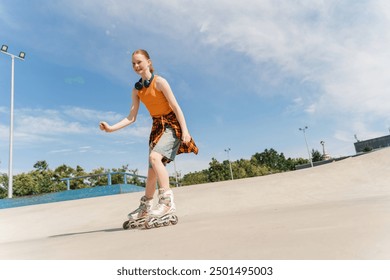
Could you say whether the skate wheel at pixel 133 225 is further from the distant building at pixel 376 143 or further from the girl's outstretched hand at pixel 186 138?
the distant building at pixel 376 143

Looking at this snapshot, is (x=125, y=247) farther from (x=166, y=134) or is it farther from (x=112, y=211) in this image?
(x=112, y=211)

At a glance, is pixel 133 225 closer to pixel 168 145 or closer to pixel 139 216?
pixel 139 216

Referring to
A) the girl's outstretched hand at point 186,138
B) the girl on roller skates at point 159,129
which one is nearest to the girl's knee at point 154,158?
the girl on roller skates at point 159,129

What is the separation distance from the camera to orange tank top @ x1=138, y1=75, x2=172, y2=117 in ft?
8.59

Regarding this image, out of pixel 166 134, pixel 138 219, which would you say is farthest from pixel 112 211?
pixel 166 134

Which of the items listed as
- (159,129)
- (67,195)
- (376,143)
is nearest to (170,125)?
(159,129)

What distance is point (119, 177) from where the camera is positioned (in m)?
36.3

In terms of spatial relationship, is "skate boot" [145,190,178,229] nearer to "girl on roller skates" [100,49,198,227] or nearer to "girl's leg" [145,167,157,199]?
"girl on roller skates" [100,49,198,227]

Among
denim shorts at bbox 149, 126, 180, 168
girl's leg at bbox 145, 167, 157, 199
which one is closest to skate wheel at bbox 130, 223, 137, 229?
girl's leg at bbox 145, 167, 157, 199

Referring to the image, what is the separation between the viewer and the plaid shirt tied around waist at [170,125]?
2.56 metres

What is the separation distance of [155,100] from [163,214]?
1055 millimetres

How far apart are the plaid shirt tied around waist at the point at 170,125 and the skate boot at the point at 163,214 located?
444 mm

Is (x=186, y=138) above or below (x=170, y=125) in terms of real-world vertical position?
below

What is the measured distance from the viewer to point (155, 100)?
8.62 ft
